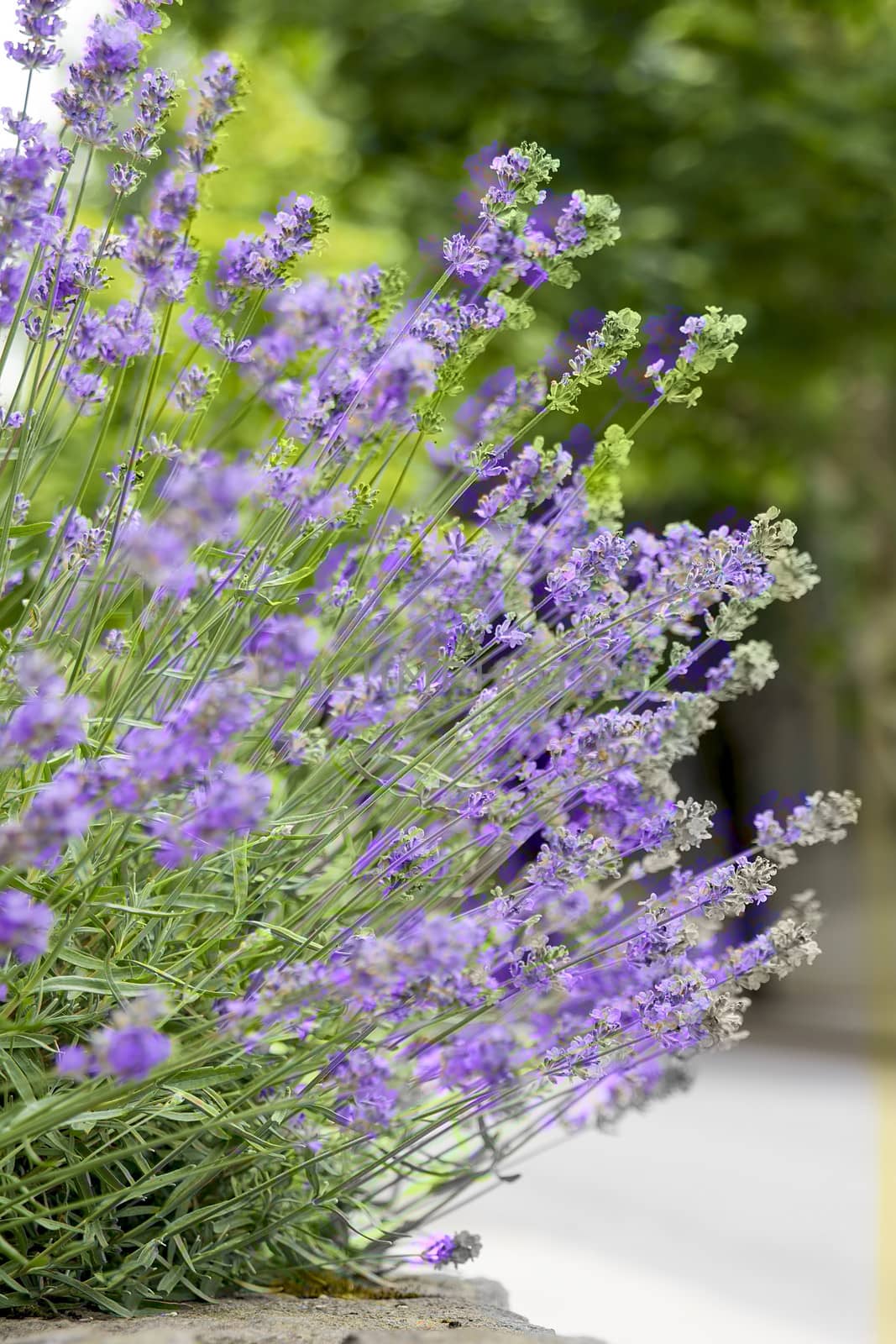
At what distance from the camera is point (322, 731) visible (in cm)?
177

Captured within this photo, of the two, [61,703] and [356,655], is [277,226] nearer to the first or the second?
[356,655]

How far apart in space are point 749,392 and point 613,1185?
5.20 meters

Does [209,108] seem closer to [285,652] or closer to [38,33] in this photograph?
[38,33]

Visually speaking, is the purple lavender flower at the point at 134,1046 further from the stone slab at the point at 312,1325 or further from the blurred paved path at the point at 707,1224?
the blurred paved path at the point at 707,1224

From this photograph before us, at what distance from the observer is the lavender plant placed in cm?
157

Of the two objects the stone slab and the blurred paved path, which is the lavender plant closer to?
the stone slab

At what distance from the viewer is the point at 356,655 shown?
1.83 metres

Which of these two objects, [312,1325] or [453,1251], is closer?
[312,1325]

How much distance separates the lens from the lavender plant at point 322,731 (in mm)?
1568

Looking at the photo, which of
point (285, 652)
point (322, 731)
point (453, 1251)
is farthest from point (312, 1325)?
point (285, 652)

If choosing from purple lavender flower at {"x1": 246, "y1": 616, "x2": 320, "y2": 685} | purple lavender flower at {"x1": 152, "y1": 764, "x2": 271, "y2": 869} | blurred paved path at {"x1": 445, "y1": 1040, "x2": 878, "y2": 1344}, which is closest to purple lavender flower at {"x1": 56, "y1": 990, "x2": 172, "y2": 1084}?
purple lavender flower at {"x1": 152, "y1": 764, "x2": 271, "y2": 869}

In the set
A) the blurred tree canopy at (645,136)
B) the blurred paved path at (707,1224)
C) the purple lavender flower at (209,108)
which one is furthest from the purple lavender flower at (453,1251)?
the blurred tree canopy at (645,136)

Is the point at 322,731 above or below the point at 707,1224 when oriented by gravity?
below

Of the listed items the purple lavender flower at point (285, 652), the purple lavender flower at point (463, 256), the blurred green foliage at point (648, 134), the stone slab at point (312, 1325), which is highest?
the blurred green foliage at point (648, 134)
